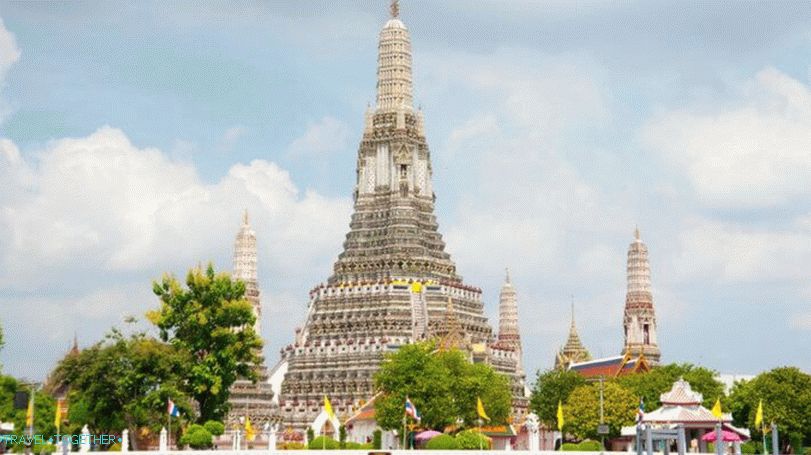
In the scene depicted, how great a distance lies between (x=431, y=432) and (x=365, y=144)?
5076 centimetres

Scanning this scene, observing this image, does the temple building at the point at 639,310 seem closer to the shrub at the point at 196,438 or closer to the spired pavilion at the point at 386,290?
the spired pavilion at the point at 386,290

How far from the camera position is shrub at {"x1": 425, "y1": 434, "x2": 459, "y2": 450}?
8325cm

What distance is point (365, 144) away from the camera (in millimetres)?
137500

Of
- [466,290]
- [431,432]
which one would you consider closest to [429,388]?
[431,432]

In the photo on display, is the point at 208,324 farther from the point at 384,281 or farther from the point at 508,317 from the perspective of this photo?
the point at 508,317

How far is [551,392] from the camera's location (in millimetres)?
106312

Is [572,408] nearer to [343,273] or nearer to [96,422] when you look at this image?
[96,422]

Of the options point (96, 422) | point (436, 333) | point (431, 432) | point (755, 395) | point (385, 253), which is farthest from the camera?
point (385, 253)

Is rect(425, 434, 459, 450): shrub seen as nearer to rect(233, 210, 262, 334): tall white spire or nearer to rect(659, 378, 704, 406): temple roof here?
rect(659, 378, 704, 406): temple roof

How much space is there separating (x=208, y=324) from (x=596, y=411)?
27.6 metres

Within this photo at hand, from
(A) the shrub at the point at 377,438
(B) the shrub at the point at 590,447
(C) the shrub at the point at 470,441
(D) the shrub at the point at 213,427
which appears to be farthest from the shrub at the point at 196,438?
(B) the shrub at the point at 590,447

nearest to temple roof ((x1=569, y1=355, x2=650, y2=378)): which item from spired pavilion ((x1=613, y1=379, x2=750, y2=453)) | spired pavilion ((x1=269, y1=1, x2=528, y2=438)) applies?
spired pavilion ((x1=269, y1=1, x2=528, y2=438))

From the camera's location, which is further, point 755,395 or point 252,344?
point 755,395

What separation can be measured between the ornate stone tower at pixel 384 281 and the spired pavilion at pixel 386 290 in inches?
3.9
